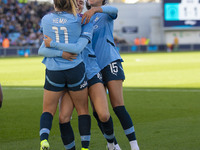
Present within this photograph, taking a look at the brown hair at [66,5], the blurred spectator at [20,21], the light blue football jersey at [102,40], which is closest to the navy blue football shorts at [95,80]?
the light blue football jersey at [102,40]

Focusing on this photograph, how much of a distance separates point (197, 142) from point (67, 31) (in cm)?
248

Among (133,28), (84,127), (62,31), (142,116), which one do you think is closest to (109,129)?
(84,127)

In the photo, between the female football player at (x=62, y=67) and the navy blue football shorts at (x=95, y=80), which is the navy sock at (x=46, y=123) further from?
the navy blue football shorts at (x=95, y=80)

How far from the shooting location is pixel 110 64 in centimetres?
551

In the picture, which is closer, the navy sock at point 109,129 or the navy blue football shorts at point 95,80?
the navy blue football shorts at point 95,80

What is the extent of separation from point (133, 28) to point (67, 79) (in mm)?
A: 46071

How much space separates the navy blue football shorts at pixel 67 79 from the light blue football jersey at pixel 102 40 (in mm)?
653

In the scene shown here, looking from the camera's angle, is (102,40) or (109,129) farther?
(102,40)

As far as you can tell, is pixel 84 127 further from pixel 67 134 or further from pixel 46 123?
pixel 46 123

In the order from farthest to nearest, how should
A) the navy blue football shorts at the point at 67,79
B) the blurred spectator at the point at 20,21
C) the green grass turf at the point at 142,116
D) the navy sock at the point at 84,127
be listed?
the blurred spectator at the point at 20,21 → the green grass turf at the point at 142,116 → the navy sock at the point at 84,127 → the navy blue football shorts at the point at 67,79

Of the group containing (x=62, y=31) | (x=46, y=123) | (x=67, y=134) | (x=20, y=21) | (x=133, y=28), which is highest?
(x=62, y=31)

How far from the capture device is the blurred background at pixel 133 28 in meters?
39.2

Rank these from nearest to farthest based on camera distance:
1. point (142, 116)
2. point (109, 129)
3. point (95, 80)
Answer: point (95, 80) < point (109, 129) < point (142, 116)

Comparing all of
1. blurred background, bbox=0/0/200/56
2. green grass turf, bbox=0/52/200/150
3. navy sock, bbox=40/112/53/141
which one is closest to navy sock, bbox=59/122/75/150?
navy sock, bbox=40/112/53/141
